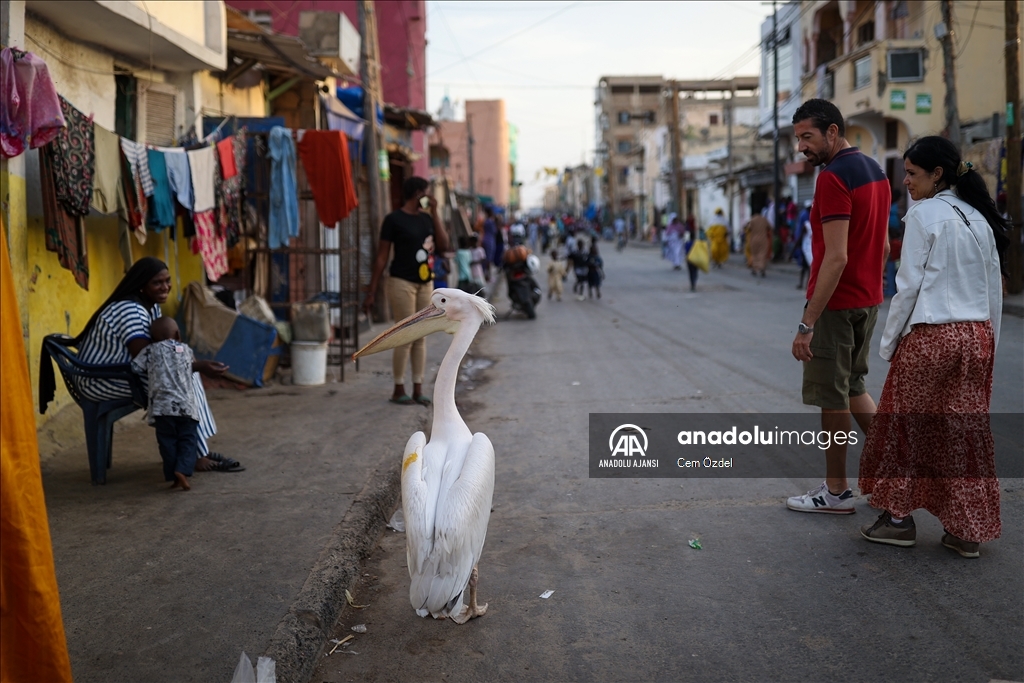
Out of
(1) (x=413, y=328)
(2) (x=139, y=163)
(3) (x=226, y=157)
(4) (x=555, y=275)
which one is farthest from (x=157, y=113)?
(4) (x=555, y=275)

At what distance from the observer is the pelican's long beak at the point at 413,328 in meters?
4.05

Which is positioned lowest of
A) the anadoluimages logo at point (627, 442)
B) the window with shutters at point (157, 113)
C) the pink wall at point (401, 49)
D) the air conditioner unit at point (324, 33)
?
the anadoluimages logo at point (627, 442)

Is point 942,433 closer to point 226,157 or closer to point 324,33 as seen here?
point 226,157

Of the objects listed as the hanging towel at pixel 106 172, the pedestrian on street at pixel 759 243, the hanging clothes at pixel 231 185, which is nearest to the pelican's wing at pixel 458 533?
the hanging towel at pixel 106 172

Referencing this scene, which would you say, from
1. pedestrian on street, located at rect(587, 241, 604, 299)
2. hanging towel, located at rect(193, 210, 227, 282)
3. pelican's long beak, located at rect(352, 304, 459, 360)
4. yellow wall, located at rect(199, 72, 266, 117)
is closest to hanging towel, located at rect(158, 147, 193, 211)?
hanging towel, located at rect(193, 210, 227, 282)

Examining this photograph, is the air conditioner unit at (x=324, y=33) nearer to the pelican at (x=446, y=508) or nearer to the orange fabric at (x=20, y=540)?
the pelican at (x=446, y=508)

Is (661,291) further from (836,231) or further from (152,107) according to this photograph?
(836,231)

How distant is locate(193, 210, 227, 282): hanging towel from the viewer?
8.59 m

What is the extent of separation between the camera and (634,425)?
7.00 meters

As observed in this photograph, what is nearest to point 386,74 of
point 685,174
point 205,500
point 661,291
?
point 661,291

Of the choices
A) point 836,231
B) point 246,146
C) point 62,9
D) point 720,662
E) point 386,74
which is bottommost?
point 720,662

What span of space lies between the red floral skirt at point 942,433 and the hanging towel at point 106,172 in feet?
18.5

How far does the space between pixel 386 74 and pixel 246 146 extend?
62.4ft

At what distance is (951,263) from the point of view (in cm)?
396
